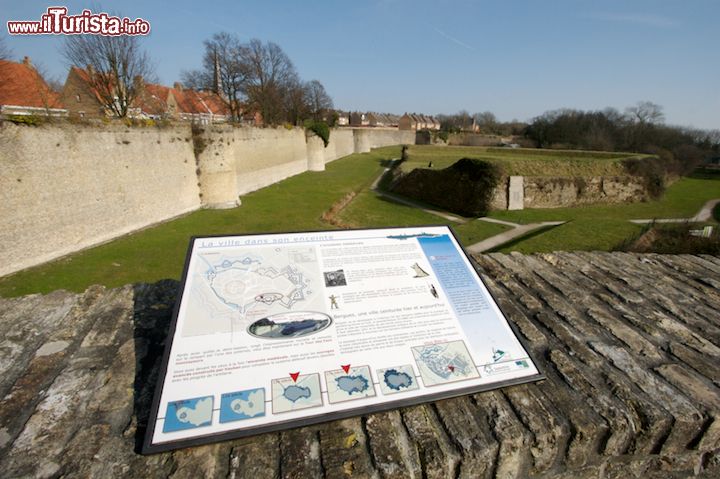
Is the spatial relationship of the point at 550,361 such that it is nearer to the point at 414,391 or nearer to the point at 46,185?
the point at 414,391

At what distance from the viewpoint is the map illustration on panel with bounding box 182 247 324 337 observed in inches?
83.1

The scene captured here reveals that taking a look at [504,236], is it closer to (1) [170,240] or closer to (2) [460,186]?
(2) [460,186]

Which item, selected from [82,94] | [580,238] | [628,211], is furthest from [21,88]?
[628,211]

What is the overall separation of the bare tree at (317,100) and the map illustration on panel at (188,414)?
6123cm

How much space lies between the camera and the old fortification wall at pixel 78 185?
1045cm

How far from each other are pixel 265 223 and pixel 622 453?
16.1 meters

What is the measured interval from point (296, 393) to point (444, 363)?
2.82ft

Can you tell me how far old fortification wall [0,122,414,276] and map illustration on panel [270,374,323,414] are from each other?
42.8 ft

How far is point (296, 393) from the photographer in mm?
A: 1811

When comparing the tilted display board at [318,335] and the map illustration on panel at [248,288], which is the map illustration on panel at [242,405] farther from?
the map illustration on panel at [248,288]

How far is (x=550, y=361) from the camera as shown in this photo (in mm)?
2289

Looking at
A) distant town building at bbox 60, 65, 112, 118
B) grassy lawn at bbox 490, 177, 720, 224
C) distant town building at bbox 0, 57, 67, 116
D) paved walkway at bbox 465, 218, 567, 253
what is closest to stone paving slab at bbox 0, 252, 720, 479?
paved walkway at bbox 465, 218, 567, 253

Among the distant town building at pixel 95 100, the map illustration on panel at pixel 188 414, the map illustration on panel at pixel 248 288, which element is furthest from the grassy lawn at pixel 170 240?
the map illustration on panel at pixel 188 414

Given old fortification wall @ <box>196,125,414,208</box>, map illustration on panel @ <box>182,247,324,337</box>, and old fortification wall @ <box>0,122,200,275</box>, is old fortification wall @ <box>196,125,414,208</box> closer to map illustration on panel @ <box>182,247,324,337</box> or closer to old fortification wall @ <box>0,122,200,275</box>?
old fortification wall @ <box>0,122,200,275</box>
